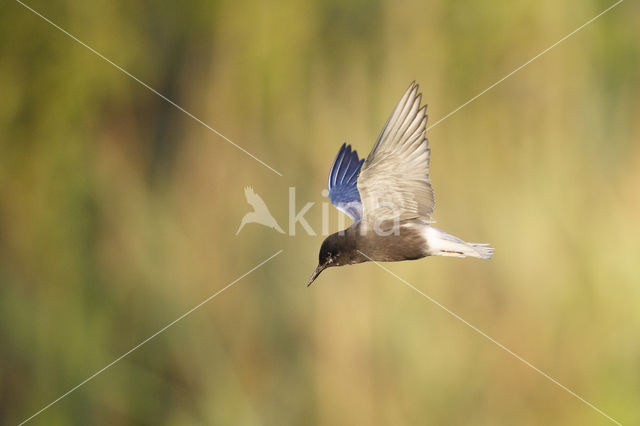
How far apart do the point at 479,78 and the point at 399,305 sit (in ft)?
2.31

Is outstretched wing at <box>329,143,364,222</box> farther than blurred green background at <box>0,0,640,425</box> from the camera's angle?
No

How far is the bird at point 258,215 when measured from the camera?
187 centimetres

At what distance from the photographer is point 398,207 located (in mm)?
1387

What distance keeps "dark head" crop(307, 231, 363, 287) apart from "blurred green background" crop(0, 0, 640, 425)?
1.43ft

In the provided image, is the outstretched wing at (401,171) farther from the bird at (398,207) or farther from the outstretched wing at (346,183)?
the outstretched wing at (346,183)

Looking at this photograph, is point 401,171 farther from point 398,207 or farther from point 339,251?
point 339,251

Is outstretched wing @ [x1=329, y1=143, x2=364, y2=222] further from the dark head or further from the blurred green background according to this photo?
the dark head

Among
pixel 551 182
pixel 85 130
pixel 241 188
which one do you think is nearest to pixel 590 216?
pixel 551 182

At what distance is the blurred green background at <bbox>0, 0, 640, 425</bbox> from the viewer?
188 cm

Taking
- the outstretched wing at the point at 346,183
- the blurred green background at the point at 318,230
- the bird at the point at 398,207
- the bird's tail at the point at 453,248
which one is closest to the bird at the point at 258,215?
the blurred green background at the point at 318,230

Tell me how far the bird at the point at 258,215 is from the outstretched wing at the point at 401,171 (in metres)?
0.54

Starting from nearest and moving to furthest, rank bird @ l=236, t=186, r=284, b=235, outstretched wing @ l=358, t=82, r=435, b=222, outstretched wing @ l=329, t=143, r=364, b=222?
outstretched wing @ l=358, t=82, r=435, b=222, outstretched wing @ l=329, t=143, r=364, b=222, bird @ l=236, t=186, r=284, b=235

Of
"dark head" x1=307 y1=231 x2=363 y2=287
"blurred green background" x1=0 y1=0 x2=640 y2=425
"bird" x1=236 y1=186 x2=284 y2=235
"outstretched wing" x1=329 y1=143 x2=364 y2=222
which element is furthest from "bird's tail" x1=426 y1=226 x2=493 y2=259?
"bird" x1=236 y1=186 x2=284 y2=235

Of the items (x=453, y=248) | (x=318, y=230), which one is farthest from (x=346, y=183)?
(x=453, y=248)
